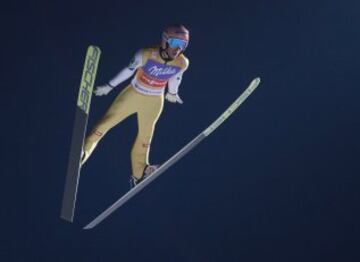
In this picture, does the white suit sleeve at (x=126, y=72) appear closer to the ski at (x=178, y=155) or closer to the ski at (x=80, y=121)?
the ski at (x=80, y=121)

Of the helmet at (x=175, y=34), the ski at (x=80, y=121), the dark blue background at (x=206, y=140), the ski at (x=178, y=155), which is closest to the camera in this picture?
the ski at (x=80, y=121)

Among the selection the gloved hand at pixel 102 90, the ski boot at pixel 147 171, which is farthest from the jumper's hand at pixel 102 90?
the ski boot at pixel 147 171

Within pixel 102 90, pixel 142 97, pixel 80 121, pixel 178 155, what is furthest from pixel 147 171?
pixel 80 121

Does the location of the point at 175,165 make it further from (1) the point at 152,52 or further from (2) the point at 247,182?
(1) the point at 152,52

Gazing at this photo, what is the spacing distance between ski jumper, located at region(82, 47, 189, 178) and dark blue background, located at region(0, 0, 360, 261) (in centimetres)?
16

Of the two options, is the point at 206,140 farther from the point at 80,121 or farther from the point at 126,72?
the point at 80,121

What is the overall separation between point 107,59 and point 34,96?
0.45 metres

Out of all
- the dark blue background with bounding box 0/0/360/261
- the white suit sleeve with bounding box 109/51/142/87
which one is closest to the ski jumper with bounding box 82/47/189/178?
the white suit sleeve with bounding box 109/51/142/87

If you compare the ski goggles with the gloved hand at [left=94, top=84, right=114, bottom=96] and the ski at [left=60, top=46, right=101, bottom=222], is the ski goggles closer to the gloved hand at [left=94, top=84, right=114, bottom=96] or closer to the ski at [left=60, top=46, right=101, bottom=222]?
the gloved hand at [left=94, top=84, right=114, bottom=96]

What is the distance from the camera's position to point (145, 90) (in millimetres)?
3850

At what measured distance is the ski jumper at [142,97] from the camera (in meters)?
3.77

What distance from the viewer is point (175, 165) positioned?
4625 mm

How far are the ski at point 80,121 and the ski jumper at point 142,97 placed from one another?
0.23m

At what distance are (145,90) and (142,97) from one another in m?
0.04
